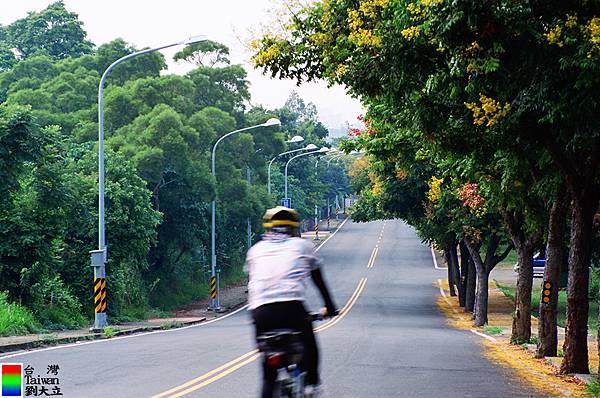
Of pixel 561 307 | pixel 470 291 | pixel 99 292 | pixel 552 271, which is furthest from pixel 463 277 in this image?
pixel 552 271

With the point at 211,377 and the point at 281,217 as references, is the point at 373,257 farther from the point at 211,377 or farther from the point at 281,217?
the point at 281,217

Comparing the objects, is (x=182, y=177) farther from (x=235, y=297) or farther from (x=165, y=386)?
(x=165, y=386)

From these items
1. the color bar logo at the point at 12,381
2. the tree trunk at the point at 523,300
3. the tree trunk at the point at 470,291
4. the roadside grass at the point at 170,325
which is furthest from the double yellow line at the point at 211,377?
the tree trunk at the point at 470,291

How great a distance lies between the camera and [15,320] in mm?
27984

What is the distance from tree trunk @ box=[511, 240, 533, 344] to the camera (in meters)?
26.6

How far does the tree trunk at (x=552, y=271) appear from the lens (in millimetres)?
19766

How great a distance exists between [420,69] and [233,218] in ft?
152

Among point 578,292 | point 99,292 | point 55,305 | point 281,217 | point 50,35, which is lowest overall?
point 55,305

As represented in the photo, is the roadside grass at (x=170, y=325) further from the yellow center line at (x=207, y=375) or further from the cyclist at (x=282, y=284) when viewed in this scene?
the cyclist at (x=282, y=284)

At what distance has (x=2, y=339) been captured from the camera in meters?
24.2

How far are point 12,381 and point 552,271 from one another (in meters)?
11.9

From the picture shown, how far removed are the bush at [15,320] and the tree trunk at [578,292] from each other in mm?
15255

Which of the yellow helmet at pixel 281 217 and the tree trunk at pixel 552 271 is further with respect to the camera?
the tree trunk at pixel 552 271

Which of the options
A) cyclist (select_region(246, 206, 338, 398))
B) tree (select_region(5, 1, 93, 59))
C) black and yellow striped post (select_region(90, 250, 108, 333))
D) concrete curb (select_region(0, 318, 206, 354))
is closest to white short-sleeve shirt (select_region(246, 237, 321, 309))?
cyclist (select_region(246, 206, 338, 398))
